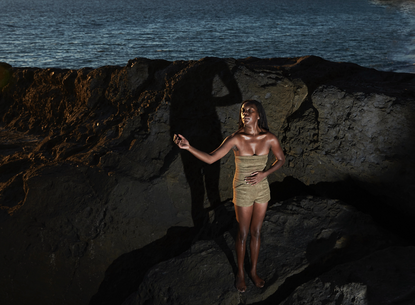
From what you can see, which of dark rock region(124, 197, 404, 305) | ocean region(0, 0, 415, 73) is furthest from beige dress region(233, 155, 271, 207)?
ocean region(0, 0, 415, 73)

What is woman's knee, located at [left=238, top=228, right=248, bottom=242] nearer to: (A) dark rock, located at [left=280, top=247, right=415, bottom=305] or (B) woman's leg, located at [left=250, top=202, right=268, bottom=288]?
(B) woman's leg, located at [left=250, top=202, right=268, bottom=288]

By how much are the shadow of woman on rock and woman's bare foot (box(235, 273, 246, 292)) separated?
4.67 feet

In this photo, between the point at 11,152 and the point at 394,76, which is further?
the point at 11,152

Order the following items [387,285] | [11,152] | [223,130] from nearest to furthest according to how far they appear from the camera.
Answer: [387,285]
[223,130]
[11,152]

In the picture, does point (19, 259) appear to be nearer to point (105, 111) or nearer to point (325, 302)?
point (105, 111)

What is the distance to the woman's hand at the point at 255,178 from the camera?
11.4 ft

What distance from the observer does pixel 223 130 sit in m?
5.30

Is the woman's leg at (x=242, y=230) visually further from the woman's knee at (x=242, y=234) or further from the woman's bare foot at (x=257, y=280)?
the woman's bare foot at (x=257, y=280)

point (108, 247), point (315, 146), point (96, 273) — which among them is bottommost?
point (96, 273)

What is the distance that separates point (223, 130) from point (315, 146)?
57.5 inches

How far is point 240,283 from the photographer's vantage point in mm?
3836

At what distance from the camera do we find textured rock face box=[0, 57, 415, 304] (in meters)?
4.75

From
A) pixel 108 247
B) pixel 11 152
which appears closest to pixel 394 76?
pixel 108 247

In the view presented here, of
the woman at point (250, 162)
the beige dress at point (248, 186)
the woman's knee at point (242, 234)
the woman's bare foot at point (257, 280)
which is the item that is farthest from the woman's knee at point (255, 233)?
the woman's bare foot at point (257, 280)
